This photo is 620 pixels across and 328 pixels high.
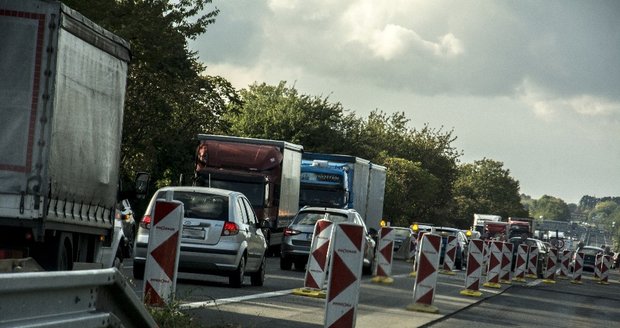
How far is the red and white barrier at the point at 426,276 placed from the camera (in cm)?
2006

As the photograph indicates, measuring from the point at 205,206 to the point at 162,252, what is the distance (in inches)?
290

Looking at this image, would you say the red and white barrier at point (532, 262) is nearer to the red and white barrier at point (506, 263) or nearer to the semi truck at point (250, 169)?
the red and white barrier at point (506, 263)

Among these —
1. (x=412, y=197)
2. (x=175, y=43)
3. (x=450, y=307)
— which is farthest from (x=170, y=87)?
(x=412, y=197)

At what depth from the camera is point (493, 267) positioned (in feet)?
108

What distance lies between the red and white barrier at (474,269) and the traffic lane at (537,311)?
0.43 meters

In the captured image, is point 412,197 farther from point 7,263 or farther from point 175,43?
point 7,263

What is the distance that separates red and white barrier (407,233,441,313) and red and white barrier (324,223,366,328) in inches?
276

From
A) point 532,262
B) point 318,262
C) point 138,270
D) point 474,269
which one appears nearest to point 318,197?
point 532,262

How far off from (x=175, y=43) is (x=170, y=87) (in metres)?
5.57

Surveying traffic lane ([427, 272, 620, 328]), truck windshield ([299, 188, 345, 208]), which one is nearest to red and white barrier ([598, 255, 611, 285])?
truck windshield ([299, 188, 345, 208])

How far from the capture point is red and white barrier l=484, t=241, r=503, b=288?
32.8 m

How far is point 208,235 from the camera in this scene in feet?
66.6

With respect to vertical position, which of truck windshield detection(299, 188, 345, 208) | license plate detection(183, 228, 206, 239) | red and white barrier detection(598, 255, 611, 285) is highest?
truck windshield detection(299, 188, 345, 208)

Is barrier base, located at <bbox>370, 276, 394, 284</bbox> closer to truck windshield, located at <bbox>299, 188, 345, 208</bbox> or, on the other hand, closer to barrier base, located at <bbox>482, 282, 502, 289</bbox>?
barrier base, located at <bbox>482, 282, 502, 289</bbox>
